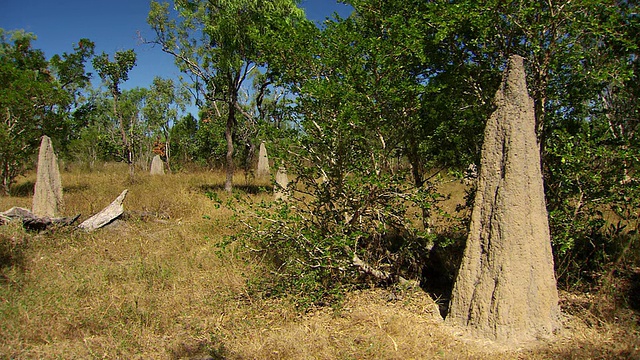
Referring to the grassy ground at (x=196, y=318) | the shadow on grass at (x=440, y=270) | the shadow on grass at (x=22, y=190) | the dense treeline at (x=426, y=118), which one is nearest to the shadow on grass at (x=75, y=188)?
the shadow on grass at (x=22, y=190)

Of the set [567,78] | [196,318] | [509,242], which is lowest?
[196,318]

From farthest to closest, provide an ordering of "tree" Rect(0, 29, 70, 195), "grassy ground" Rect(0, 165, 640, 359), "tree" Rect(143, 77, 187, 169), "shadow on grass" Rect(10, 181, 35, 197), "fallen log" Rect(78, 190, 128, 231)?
"tree" Rect(143, 77, 187, 169) → "shadow on grass" Rect(10, 181, 35, 197) → "tree" Rect(0, 29, 70, 195) → "fallen log" Rect(78, 190, 128, 231) → "grassy ground" Rect(0, 165, 640, 359)

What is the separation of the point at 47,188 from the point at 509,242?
10010mm

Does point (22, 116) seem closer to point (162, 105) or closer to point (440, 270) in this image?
point (440, 270)

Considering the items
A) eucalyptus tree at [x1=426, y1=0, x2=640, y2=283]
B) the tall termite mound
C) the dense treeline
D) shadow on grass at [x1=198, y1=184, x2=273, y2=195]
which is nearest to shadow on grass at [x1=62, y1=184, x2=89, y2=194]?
shadow on grass at [x1=198, y1=184, x2=273, y2=195]

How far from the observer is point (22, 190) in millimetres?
13539

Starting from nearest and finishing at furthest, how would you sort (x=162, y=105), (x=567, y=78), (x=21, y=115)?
(x=567, y=78)
(x=21, y=115)
(x=162, y=105)

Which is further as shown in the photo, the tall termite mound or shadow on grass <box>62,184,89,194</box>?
shadow on grass <box>62,184,89,194</box>

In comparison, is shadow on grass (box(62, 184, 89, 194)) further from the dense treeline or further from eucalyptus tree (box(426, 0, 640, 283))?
eucalyptus tree (box(426, 0, 640, 283))

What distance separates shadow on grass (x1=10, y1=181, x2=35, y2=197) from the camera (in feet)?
42.3

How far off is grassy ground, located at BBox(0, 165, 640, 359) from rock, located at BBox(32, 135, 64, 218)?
2364mm

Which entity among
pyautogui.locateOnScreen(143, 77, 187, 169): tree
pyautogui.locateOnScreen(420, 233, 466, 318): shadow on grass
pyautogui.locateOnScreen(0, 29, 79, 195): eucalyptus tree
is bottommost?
pyautogui.locateOnScreen(420, 233, 466, 318): shadow on grass

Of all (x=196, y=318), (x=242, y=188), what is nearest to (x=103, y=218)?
(x=196, y=318)

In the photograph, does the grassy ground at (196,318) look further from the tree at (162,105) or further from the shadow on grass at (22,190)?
the tree at (162,105)
